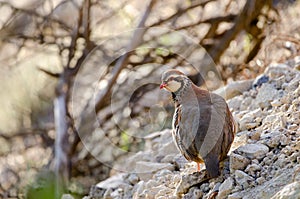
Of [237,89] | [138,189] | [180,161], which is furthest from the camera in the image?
[237,89]

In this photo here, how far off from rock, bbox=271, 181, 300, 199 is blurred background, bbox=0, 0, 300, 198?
A: 321cm

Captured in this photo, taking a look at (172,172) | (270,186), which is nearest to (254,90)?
(172,172)

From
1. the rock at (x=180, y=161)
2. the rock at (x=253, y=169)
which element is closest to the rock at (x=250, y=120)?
the rock at (x=180, y=161)

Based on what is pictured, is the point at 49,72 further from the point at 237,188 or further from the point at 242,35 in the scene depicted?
the point at 237,188

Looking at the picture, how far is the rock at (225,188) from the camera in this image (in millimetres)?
3702

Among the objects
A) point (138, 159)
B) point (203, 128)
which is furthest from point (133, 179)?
point (203, 128)

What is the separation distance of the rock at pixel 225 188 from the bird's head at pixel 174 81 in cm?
85

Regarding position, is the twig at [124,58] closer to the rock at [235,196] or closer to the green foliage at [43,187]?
the green foliage at [43,187]

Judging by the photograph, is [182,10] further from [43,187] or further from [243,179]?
[243,179]

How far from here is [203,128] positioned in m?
3.99

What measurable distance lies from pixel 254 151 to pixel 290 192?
2.58 ft

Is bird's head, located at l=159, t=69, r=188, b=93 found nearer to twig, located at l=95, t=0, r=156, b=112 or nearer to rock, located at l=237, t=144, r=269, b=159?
rock, located at l=237, t=144, r=269, b=159

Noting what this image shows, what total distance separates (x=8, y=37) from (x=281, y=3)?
279cm

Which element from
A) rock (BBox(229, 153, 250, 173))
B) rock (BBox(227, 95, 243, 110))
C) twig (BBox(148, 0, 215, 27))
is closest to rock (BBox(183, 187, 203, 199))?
rock (BBox(229, 153, 250, 173))
